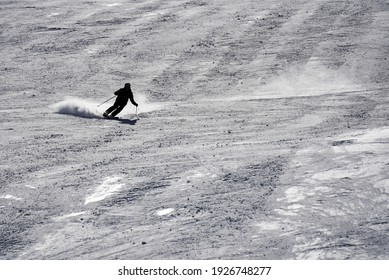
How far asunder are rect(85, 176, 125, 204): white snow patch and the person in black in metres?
5.20

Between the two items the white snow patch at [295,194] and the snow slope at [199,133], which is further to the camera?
the white snow patch at [295,194]

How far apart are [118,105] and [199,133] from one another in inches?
132

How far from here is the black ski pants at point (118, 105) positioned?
19.9 m

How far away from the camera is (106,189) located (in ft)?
47.8

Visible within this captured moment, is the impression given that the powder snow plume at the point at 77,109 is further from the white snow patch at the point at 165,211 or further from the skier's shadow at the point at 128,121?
the white snow patch at the point at 165,211

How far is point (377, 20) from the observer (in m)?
30.2

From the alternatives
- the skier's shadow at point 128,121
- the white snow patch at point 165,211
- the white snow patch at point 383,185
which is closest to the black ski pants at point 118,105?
the skier's shadow at point 128,121

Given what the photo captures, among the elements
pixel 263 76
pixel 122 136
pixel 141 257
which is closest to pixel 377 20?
pixel 263 76

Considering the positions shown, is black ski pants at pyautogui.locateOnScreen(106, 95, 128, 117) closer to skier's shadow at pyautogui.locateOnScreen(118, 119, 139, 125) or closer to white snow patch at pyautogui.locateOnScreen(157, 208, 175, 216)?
skier's shadow at pyautogui.locateOnScreen(118, 119, 139, 125)

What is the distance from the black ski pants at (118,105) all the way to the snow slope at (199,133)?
0.44 m

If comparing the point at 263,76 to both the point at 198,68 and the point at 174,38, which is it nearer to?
the point at 198,68

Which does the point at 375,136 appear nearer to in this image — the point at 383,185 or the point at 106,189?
the point at 383,185

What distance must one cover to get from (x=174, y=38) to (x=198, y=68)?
4.15 metres

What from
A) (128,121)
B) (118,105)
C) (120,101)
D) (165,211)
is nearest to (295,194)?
(165,211)
